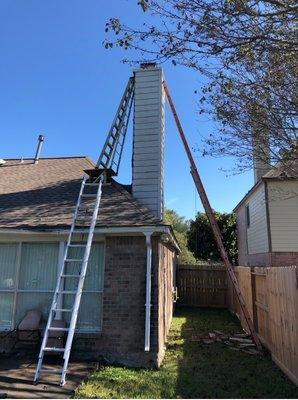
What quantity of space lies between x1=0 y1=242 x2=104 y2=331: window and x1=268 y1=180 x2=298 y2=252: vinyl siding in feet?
29.9

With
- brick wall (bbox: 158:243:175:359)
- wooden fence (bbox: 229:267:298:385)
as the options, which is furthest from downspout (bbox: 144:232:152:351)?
wooden fence (bbox: 229:267:298:385)

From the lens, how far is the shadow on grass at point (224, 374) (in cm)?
642

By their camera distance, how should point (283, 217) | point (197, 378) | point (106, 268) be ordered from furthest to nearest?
point (283, 217), point (106, 268), point (197, 378)

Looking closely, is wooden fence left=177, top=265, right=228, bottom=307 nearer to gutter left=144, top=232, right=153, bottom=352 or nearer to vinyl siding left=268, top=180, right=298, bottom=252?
vinyl siding left=268, top=180, right=298, bottom=252

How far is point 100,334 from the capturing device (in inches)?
319

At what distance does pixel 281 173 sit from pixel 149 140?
361cm

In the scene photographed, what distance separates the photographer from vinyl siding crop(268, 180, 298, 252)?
1547 centimetres

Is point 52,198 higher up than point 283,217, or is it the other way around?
point 283,217

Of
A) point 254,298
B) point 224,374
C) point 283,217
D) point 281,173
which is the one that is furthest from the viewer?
point 283,217

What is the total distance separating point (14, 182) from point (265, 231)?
966 centimetres

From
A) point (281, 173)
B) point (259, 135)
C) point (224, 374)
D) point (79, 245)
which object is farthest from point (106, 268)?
point (281, 173)

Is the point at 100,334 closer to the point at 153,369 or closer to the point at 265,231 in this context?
the point at 153,369

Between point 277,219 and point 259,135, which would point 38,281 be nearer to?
point 259,135

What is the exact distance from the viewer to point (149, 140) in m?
10.3
